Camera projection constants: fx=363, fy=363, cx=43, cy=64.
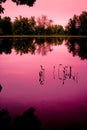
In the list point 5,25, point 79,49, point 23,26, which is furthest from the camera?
point 23,26

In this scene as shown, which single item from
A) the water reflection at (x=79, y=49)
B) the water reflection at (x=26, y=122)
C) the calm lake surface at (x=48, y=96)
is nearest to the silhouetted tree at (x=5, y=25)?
the water reflection at (x=79, y=49)

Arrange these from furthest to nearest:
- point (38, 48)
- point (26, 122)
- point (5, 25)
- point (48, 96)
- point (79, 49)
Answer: point (5, 25), point (38, 48), point (79, 49), point (48, 96), point (26, 122)

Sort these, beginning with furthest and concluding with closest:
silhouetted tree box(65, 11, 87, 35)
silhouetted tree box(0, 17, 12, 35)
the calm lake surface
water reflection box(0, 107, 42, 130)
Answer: silhouetted tree box(65, 11, 87, 35) < silhouetted tree box(0, 17, 12, 35) < the calm lake surface < water reflection box(0, 107, 42, 130)

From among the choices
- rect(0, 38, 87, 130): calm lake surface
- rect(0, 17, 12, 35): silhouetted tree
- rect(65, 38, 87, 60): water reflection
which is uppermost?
rect(0, 17, 12, 35): silhouetted tree

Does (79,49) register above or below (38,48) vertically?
below

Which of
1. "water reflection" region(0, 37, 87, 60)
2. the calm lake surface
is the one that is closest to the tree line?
"water reflection" region(0, 37, 87, 60)

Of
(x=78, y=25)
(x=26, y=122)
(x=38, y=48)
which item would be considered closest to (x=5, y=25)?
(x=78, y=25)

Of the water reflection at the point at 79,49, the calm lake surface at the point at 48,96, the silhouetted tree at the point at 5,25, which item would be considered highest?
the silhouetted tree at the point at 5,25

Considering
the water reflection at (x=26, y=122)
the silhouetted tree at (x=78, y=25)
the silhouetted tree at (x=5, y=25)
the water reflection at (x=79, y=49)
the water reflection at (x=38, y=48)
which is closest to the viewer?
the water reflection at (x=26, y=122)

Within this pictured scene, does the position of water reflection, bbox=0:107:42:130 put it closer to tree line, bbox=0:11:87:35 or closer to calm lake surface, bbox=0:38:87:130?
calm lake surface, bbox=0:38:87:130

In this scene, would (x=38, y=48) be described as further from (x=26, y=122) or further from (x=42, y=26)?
(x=42, y=26)

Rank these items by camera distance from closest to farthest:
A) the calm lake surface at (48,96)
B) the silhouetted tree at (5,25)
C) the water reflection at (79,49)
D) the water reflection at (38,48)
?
1. the calm lake surface at (48,96)
2. the water reflection at (79,49)
3. the water reflection at (38,48)
4. the silhouetted tree at (5,25)

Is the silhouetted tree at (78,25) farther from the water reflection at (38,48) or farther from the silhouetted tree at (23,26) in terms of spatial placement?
the water reflection at (38,48)

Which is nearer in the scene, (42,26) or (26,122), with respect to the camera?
(26,122)
